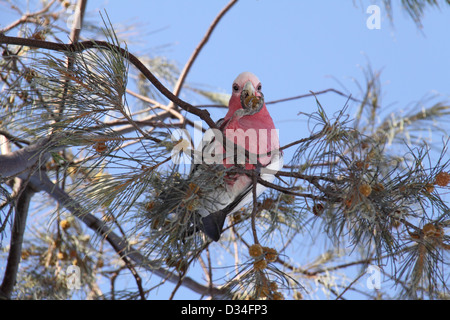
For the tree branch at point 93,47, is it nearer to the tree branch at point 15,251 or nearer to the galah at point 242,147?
the galah at point 242,147

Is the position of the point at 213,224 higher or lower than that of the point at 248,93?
lower

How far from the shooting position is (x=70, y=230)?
4.66 ft

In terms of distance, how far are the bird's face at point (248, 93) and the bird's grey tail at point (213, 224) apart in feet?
0.68

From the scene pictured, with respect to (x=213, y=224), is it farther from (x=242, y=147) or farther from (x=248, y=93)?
(x=248, y=93)

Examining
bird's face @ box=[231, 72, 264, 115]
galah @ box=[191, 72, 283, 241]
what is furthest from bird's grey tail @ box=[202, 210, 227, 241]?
bird's face @ box=[231, 72, 264, 115]

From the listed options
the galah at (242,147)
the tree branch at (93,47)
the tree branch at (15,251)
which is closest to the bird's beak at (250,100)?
the galah at (242,147)

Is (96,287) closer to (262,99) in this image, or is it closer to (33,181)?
(33,181)

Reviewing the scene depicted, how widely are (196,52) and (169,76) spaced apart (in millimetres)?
460

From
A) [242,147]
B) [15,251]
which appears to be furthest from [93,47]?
[15,251]

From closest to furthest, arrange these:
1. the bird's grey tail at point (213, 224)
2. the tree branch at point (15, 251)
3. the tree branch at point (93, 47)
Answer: the tree branch at point (93, 47) → the bird's grey tail at point (213, 224) → the tree branch at point (15, 251)

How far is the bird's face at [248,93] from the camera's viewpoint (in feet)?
3.10

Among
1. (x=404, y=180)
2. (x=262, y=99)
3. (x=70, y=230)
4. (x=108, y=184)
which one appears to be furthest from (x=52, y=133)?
(x=70, y=230)

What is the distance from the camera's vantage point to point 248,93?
3.22 feet

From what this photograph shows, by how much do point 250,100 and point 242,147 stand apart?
13cm
